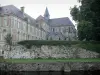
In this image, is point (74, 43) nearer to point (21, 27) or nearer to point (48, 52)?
point (48, 52)

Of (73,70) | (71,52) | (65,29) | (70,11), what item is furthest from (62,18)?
(73,70)

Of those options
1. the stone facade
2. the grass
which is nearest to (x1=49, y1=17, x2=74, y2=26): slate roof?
the stone facade

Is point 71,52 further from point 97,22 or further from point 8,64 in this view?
point 8,64

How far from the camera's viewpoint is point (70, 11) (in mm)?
34094

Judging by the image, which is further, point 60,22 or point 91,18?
point 60,22

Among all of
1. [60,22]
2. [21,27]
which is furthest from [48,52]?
[60,22]

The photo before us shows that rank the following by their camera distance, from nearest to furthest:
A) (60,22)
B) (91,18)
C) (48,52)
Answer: (91,18), (48,52), (60,22)

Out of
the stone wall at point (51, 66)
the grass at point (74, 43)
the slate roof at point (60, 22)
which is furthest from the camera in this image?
the slate roof at point (60, 22)

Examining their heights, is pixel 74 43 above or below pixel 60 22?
below

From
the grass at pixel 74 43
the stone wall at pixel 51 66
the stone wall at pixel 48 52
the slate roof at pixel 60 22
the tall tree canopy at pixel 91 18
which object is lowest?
the stone wall at pixel 51 66

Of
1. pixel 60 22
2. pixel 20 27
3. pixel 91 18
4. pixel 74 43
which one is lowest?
pixel 74 43

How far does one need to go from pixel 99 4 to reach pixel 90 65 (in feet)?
25.2

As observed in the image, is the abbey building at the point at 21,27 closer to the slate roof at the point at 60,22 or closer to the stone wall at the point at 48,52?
the slate roof at the point at 60,22

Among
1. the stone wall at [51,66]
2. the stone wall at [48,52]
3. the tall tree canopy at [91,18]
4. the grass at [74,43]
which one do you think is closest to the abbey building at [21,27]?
the stone wall at [48,52]
